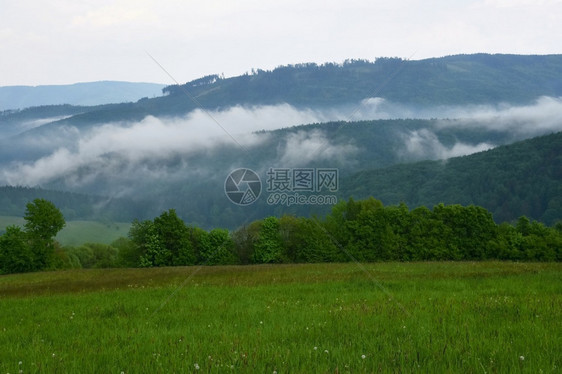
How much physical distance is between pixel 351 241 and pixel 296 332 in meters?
52.7

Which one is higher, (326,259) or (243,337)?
(243,337)

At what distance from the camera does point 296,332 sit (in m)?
8.18

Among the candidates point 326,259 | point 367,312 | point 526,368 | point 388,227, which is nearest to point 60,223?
point 326,259

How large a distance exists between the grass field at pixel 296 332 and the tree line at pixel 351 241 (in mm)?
43087

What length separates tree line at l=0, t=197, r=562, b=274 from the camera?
55.9m

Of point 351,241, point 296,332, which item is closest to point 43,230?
point 351,241

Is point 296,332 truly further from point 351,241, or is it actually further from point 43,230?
point 43,230

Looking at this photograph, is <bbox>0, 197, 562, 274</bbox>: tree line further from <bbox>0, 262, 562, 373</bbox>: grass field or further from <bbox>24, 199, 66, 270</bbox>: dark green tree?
<bbox>0, 262, 562, 373</bbox>: grass field

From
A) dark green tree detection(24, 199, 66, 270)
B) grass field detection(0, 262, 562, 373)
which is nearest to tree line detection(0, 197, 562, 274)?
dark green tree detection(24, 199, 66, 270)

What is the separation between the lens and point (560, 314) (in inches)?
344

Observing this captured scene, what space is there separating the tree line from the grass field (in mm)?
43087

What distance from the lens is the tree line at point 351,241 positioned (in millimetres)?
55875

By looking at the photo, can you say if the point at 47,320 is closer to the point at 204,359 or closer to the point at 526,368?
the point at 204,359

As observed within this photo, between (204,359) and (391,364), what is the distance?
271cm
